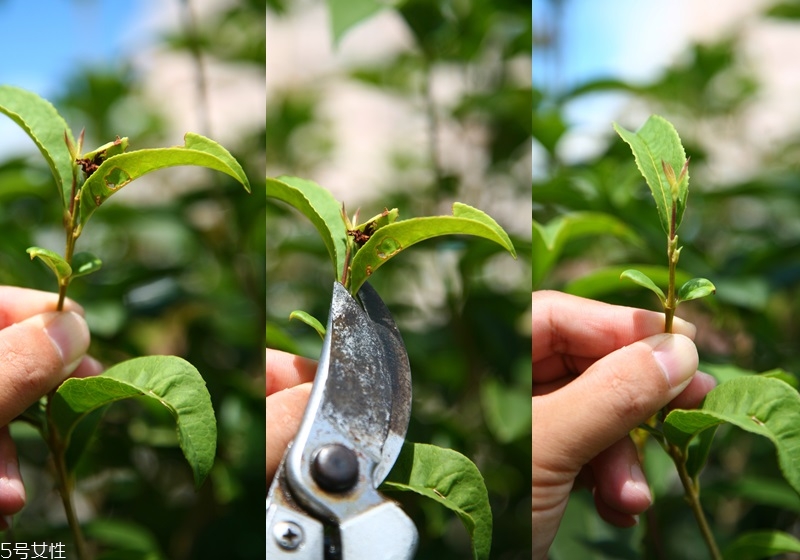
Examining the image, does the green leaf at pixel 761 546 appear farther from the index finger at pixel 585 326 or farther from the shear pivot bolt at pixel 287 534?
the shear pivot bolt at pixel 287 534

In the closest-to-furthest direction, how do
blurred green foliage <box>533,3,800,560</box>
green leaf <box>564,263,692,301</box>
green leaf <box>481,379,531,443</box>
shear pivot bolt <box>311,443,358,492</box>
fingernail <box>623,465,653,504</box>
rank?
shear pivot bolt <box>311,443,358,492</box> < fingernail <box>623,465,653,504</box> < green leaf <box>564,263,692,301</box> < blurred green foliage <box>533,3,800,560</box> < green leaf <box>481,379,531,443</box>

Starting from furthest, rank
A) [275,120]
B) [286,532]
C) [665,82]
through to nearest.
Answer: [275,120], [665,82], [286,532]

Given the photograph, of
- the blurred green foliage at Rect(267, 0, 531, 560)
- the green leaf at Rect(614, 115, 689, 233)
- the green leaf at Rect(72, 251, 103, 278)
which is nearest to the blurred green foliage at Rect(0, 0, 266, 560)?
the blurred green foliage at Rect(267, 0, 531, 560)

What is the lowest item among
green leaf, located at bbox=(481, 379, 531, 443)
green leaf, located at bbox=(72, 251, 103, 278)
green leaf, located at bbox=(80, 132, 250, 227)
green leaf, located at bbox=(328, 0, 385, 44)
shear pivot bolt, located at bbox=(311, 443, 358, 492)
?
green leaf, located at bbox=(481, 379, 531, 443)

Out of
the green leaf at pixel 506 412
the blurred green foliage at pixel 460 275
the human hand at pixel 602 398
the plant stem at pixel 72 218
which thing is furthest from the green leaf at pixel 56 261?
the green leaf at pixel 506 412

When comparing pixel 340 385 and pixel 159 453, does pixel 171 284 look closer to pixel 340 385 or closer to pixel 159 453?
pixel 159 453

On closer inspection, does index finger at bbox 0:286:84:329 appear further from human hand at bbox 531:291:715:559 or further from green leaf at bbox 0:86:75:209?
human hand at bbox 531:291:715:559

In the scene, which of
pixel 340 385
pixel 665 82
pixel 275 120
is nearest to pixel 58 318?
pixel 340 385
